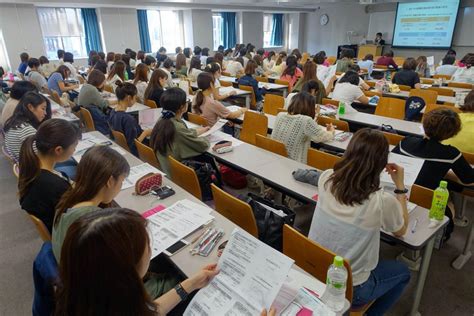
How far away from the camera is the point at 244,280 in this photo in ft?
4.17

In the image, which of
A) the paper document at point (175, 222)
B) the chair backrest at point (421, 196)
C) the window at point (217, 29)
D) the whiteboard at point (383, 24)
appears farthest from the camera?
the window at point (217, 29)

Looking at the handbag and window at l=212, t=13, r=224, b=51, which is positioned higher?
window at l=212, t=13, r=224, b=51

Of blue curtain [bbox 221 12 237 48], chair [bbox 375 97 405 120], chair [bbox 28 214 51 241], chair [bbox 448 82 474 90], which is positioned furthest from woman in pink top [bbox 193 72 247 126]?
blue curtain [bbox 221 12 237 48]

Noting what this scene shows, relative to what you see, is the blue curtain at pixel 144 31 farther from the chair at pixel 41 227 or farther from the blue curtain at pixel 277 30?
the chair at pixel 41 227

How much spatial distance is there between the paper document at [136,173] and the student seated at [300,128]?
4.38 feet

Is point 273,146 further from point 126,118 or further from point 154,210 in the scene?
point 126,118

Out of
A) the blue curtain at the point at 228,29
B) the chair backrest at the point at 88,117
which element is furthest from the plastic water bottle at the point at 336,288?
the blue curtain at the point at 228,29

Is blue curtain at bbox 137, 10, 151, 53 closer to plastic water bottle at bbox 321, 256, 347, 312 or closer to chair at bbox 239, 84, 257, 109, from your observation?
chair at bbox 239, 84, 257, 109

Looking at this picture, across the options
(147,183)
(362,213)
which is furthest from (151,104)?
(362,213)

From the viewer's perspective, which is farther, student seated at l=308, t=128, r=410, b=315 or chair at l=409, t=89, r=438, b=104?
chair at l=409, t=89, r=438, b=104

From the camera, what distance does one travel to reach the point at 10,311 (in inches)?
92.0

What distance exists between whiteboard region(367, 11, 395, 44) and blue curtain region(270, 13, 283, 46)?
509 centimetres

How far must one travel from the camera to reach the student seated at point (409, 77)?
6086 millimetres

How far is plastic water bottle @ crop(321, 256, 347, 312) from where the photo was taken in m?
1.30
